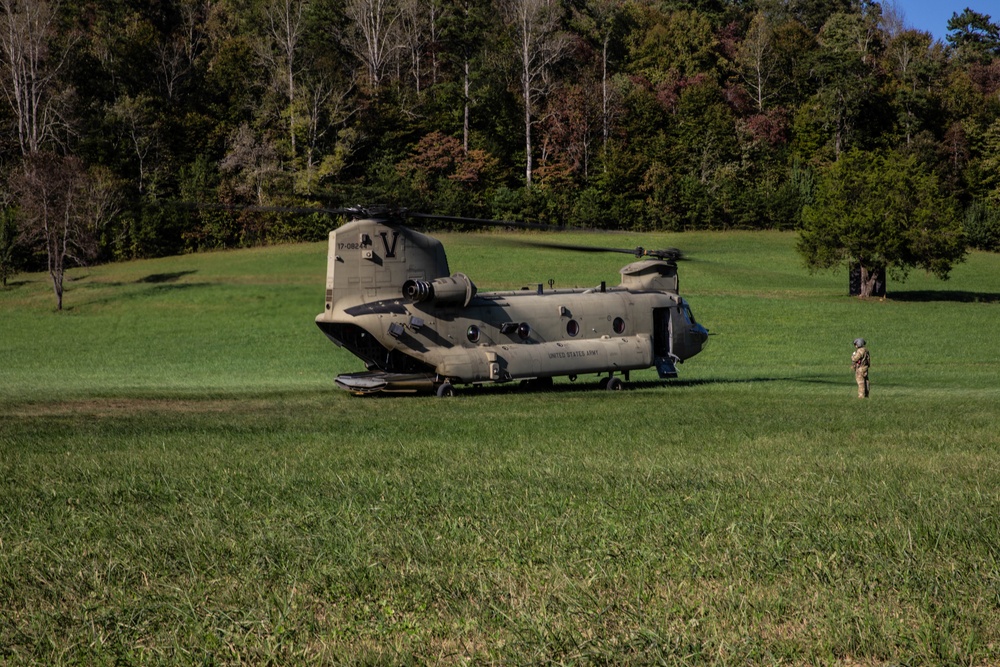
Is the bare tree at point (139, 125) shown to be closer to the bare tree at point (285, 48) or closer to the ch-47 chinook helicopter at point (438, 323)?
the bare tree at point (285, 48)

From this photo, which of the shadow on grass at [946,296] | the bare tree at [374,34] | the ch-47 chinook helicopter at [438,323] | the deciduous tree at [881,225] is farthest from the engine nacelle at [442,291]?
the bare tree at [374,34]

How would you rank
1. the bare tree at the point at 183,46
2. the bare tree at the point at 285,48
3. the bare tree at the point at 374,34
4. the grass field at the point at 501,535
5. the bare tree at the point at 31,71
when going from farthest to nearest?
the bare tree at the point at 374,34 → the bare tree at the point at 183,46 → the bare tree at the point at 285,48 → the bare tree at the point at 31,71 → the grass field at the point at 501,535

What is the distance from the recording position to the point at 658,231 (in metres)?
88.1

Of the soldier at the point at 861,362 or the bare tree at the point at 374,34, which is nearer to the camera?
the soldier at the point at 861,362

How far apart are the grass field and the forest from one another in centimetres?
5539

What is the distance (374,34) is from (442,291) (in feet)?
254

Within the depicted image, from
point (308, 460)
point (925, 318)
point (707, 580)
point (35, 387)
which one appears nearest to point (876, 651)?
point (707, 580)

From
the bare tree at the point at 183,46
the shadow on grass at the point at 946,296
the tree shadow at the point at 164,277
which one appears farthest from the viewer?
the bare tree at the point at 183,46

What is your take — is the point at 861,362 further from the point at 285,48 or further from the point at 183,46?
the point at 183,46

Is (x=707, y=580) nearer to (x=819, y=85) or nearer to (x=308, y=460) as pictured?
(x=308, y=460)

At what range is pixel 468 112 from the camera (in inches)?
3875

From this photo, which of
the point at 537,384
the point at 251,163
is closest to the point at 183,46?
the point at 251,163

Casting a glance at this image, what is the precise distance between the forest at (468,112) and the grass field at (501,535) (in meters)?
55.4

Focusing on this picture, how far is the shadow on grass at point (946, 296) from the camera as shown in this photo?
66125 mm
